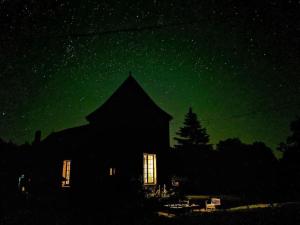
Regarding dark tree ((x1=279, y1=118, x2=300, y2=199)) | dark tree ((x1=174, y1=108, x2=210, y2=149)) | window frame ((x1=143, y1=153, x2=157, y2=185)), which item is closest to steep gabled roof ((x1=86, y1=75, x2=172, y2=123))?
window frame ((x1=143, y1=153, x2=157, y2=185))

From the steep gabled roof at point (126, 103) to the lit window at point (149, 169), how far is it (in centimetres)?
304

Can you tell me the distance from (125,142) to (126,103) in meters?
2.79

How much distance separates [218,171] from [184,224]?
24500 mm

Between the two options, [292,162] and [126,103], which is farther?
[292,162]

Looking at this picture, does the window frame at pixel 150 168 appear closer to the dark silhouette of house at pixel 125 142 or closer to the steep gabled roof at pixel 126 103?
the dark silhouette of house at pixel 125 142

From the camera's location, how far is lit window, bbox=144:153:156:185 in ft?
54.9

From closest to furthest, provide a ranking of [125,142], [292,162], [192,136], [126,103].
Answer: [125,142]
[126,103]
[292,162]
[192,136]

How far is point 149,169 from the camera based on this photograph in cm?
1695

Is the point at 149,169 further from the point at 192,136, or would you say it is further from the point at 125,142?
the point at 192,136

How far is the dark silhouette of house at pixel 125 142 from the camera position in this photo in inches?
655

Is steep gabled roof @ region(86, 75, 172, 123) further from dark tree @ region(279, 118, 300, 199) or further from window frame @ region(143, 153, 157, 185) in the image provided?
dark tree @ region(279, 118, 300, 199)

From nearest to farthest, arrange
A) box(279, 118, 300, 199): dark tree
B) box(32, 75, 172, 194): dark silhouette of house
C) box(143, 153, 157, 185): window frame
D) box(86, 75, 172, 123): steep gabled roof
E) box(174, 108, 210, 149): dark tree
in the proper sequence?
box(32, 75, 172, 194): dark silhouette of house
box(143, 153, 157, 185): window frame
box(86, 75, 172, 123): steep gabled roof
box(279, 118, 300, 199): dark tree
box(174, 108, 210, 149): dark tree

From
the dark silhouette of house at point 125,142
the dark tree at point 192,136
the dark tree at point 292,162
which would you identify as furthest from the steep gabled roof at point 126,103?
the dark tree at point 192,136

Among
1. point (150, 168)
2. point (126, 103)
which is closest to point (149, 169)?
point (150, 168)
